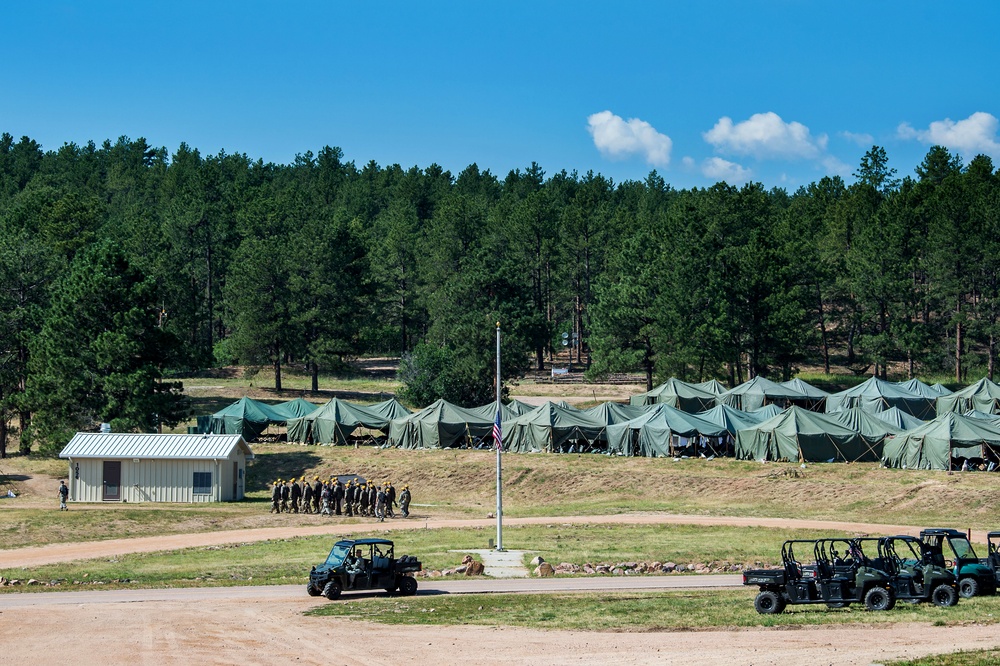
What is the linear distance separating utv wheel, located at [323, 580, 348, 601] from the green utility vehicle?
12356mm

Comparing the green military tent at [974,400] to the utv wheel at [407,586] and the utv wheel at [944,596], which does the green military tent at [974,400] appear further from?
the utv wheel at [407,586]

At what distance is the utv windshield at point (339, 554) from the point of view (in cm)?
2586

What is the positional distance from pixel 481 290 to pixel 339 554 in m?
59.9

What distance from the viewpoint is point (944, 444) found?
47812 mm

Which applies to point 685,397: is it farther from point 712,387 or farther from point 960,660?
point 960,660

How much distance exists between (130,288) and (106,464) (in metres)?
12.4

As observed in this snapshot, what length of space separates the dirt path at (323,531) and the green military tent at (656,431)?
44.2ft

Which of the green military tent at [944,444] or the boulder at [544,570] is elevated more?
the green military tent at [944,444]

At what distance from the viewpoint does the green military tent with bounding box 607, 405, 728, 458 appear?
56031 mm

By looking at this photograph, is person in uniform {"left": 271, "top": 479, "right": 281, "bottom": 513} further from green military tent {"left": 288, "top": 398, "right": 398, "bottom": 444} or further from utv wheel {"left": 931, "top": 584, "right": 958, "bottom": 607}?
utv wheel {"left": 931, "top": 584, "right": 958, "bottom": 607}

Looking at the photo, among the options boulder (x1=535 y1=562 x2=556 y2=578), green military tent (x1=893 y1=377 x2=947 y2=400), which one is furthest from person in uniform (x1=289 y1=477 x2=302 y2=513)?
green military tent (x1=893 y1=377 x2=947 y2=400)

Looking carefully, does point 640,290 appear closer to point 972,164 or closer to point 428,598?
point 972,164

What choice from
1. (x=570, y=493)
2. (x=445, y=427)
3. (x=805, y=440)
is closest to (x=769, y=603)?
(x=570, y=493)

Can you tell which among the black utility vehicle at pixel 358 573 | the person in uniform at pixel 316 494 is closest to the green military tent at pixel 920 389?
the person in uniform at pixel 316 494
